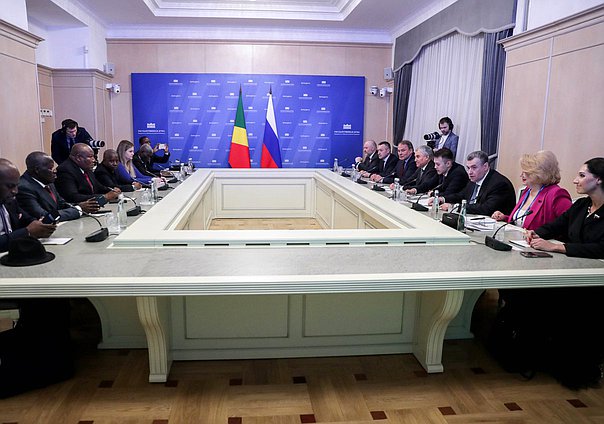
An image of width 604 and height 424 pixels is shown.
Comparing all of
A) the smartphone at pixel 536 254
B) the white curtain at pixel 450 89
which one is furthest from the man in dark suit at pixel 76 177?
the white curtain at pixel 450 89

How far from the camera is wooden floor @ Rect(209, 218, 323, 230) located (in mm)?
6359

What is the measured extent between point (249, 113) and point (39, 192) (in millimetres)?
6018

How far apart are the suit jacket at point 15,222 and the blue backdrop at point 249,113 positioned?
19.8 ft

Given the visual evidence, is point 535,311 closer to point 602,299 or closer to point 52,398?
point 602,299

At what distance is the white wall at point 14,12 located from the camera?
496 centimetres

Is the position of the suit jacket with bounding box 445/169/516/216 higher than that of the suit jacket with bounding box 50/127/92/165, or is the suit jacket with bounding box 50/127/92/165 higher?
the suit jacket with bounding box 50/127/92/165

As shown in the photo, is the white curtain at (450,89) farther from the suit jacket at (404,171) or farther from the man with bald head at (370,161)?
the man with bald head at (370,161)

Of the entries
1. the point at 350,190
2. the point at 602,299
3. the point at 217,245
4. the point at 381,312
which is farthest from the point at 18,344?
the point at 350,190

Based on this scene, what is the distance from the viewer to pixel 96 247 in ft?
8.34

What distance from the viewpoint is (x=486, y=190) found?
3.89m

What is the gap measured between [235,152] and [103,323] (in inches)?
252

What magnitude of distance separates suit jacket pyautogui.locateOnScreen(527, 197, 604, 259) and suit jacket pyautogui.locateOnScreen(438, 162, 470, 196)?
163cm

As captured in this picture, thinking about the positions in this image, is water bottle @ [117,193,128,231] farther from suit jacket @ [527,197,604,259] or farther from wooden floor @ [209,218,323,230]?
wooden floor @ [209,218,323,230]

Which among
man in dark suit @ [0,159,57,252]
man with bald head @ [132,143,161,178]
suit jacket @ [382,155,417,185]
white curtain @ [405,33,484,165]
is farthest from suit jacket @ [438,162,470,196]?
man with bald head @ [132,143,161,178]
